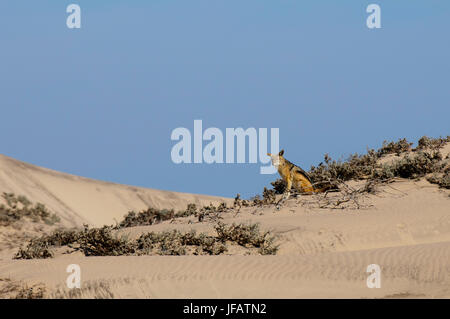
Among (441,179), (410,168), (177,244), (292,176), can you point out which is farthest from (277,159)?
(177,244)

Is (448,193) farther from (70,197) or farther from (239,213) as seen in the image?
(70,197)

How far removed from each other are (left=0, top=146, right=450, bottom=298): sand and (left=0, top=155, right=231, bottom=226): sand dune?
14.4m

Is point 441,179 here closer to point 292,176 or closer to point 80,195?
point 292,176

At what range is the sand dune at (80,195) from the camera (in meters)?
29.4

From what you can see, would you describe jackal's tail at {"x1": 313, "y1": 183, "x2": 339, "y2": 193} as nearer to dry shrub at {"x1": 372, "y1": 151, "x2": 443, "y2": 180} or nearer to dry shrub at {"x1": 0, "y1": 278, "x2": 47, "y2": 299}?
dry shrub at {"x1": 372, "y1": 151, "x2": 443, "y2": 180}

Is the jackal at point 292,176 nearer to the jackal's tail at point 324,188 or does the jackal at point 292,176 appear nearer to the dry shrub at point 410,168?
the jackal's tail at point 324,188

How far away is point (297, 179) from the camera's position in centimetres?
1519

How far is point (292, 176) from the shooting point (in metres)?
15.1

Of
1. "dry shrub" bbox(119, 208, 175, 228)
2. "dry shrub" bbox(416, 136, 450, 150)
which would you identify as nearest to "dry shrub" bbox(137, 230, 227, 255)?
"dry shrub" bbox(119, 208, 175, 228)

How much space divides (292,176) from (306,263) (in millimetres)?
5782
